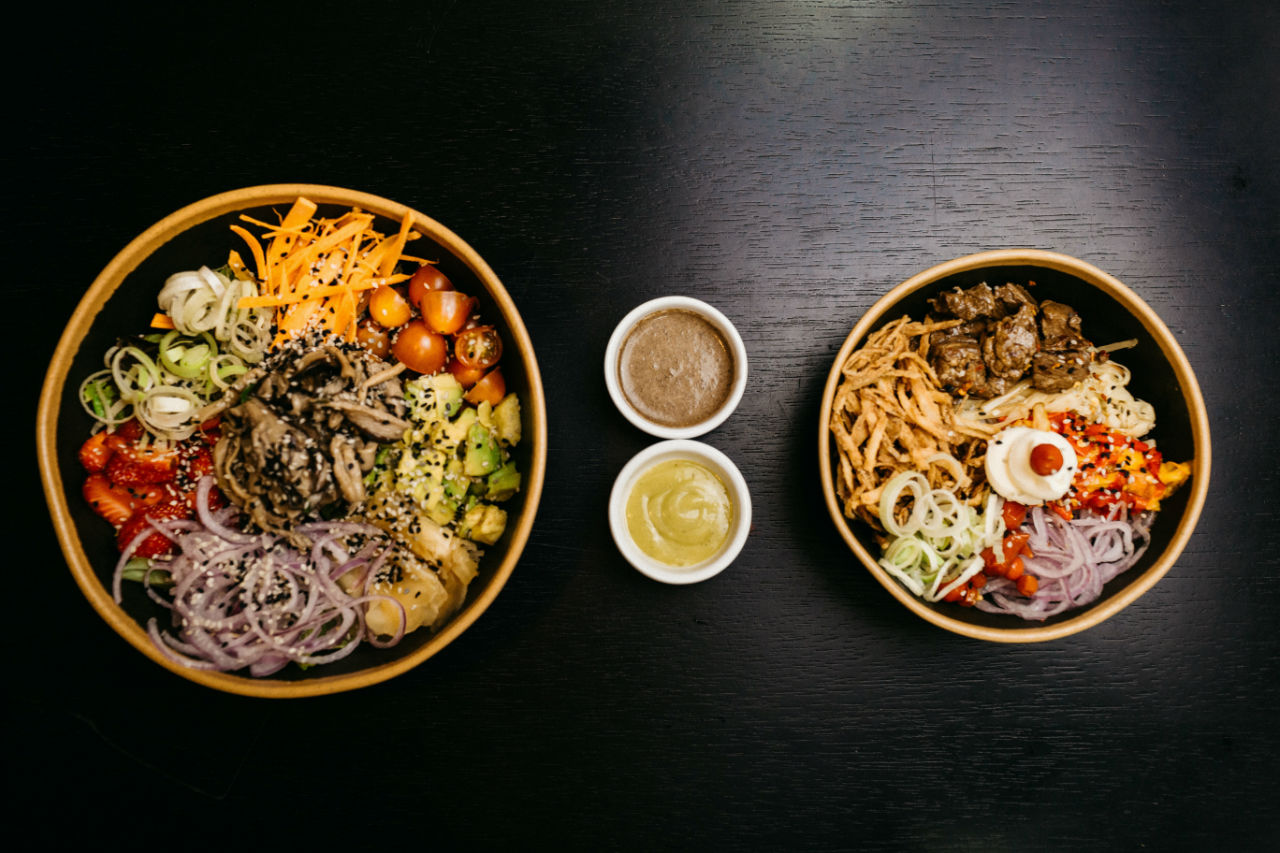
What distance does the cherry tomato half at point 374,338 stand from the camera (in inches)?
91.6

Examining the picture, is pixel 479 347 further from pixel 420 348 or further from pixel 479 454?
pixel 479 454

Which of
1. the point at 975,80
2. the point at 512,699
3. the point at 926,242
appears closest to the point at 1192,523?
the point at 926,242

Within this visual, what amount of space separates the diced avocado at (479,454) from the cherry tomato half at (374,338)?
16.9 inches

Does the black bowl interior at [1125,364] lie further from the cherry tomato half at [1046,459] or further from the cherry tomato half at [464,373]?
the cherry tomato half at [464,373]

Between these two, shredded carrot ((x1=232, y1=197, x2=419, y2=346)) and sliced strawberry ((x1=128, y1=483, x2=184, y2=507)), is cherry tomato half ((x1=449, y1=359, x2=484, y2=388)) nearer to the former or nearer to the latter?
shredded carrot ((x1=232, y1=197, x2=419, y2=346))

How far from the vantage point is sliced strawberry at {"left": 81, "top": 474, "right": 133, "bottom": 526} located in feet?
7.12

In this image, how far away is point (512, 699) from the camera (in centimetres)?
242

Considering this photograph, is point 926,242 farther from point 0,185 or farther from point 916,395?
point 0,185

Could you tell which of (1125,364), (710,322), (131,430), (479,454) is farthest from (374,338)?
(1125,364)

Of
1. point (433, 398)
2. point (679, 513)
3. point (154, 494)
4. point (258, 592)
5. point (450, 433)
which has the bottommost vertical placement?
point (258, 592)

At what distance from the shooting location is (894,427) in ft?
7.46

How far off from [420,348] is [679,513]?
3.39 feet

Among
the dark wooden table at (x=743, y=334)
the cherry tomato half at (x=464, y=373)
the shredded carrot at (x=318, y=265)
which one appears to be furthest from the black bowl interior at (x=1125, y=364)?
the shredded carrot at (x=318, y=265)

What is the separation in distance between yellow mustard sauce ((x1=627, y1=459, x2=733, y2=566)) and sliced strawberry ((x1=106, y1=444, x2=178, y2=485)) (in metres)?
1.54
